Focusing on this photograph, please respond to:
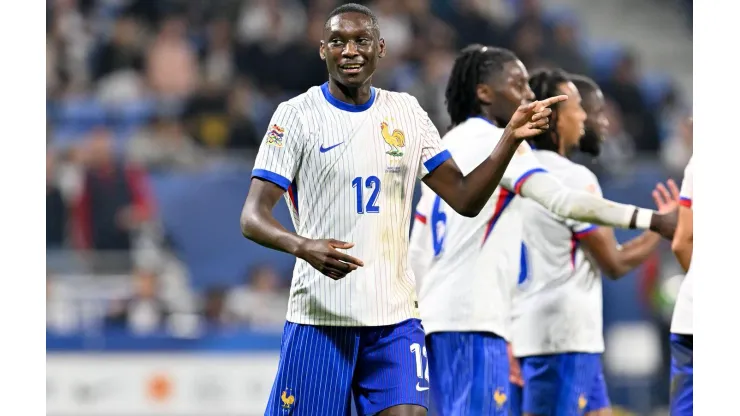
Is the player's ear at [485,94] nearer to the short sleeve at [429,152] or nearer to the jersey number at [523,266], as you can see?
the jersey number at [523,266]

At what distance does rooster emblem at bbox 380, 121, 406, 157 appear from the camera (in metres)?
4.12

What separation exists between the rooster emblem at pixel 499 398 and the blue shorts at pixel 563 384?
2.44ft

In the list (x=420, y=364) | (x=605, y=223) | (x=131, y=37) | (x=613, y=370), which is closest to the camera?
(x=420, y=364)

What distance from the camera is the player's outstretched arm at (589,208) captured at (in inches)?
196

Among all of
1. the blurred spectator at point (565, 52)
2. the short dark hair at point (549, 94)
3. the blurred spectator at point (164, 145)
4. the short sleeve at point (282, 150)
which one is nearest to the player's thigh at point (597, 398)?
the short dark hair at point (549, 94)

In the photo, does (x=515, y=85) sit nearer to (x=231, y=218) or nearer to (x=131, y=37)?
(x=231, y=218)

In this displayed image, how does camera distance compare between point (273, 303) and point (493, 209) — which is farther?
point (273, 303)

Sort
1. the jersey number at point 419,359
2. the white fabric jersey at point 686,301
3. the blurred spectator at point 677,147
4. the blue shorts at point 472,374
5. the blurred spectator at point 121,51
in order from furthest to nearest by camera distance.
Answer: the blurred spectator at point 121,51, the blurred spectator at point 677,147, the blue shorts at point 472,374, the white fabric jersey at point 686,301, the jersey number at point 419,359

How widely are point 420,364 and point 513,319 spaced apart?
189 centimetres

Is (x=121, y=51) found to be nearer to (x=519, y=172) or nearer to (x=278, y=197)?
(x=519, y=172)

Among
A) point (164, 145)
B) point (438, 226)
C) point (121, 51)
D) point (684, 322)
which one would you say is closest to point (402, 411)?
point (438, 226)

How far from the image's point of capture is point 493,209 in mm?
5281

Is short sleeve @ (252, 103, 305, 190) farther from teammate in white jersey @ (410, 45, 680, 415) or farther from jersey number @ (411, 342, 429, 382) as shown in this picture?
teammate in white jersey @ (410, 45, 680, 415)
